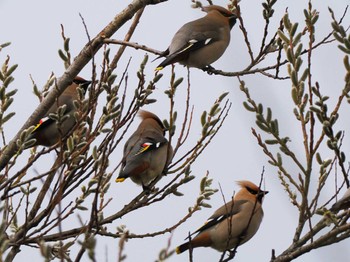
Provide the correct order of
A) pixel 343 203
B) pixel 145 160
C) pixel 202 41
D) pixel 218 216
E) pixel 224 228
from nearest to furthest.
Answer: pixel 343 203 → pixel 145 160 → pixel 224 228 → pixel 218 216 → pixel 202 41

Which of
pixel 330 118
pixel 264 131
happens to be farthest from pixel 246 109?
pixel 330 118

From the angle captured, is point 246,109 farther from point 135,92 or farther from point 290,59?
point 135,92

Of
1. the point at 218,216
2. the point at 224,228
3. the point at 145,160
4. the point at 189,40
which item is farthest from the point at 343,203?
the point at 189,40

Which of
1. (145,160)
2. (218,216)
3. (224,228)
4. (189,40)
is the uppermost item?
(189,40)

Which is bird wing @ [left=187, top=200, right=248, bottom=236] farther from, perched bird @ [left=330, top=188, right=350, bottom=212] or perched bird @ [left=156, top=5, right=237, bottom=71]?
perched bird @ [left=330, top=188, right=350, bottom=212]

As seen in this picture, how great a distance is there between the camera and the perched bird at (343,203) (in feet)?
13.0

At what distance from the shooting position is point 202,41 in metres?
6.86

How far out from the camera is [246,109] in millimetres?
3318

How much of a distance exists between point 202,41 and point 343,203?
3.12 metres

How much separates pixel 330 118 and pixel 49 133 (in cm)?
287

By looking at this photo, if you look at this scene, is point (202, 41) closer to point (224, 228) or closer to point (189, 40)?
point (189, 40)

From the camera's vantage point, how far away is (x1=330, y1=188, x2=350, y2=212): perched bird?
13.0 ft

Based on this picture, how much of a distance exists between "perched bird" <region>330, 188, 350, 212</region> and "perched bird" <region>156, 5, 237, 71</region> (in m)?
2.41

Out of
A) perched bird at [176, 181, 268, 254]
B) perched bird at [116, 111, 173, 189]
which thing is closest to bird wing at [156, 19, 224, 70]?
perched bird at [116, 111, 173, 189]
